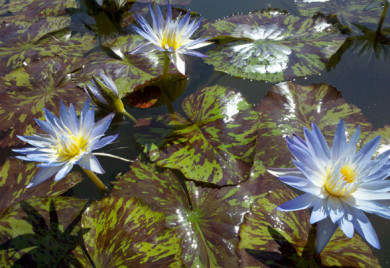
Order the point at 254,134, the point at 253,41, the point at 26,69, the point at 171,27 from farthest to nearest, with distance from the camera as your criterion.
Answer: the point at 253,41 → the point at 26,69 → the point at 171,27 → the point at 254,134

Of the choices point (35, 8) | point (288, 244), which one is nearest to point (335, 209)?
point (288, 244)

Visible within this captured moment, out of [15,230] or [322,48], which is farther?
[322,48]

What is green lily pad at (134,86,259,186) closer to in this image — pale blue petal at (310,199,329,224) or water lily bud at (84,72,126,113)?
water lily bud at (84,72,126,113)

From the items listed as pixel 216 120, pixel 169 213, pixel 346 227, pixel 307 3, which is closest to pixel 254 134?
pixel 216 120

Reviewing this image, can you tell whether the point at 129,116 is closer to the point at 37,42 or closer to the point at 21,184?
the point at 21,184

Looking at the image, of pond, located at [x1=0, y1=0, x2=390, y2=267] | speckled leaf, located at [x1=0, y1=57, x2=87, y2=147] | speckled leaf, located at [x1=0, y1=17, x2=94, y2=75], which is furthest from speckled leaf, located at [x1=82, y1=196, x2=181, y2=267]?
speckled leaf, located at [x1=0, y1=17, x2=94, y2=75]

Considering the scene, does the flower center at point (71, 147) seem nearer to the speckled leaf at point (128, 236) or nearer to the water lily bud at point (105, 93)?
the speckled leaf at point (128, 236)

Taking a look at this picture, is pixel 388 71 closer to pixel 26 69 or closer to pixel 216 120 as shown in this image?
pixel 216 120
